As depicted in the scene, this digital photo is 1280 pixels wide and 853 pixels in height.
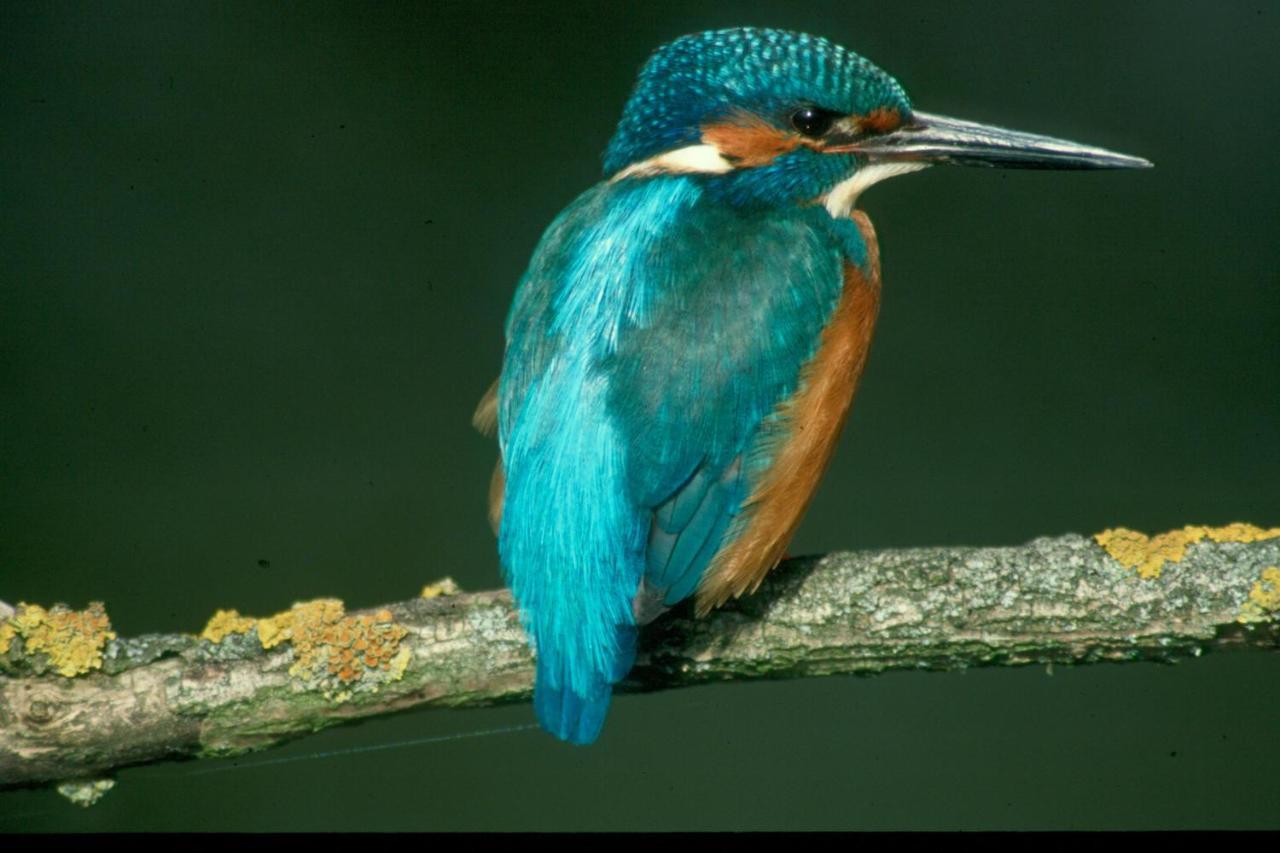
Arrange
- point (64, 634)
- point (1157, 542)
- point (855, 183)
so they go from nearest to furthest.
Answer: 1. point (64, 634)
2. point (1157, 542)
3. point (855, 183)

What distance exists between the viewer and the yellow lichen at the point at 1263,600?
5.48 feet

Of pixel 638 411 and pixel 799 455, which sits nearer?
pixel 638 411

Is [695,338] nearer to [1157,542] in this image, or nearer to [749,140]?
[749,140]

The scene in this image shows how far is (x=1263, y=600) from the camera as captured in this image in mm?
1670

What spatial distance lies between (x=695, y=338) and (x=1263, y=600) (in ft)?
2.50

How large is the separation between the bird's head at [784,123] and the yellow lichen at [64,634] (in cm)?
92

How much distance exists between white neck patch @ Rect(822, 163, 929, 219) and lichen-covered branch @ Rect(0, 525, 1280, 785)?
48 cm

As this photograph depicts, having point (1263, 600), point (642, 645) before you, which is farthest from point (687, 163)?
point (1263, 600)

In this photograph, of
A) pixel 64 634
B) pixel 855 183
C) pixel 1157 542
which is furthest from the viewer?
pixel 855 183

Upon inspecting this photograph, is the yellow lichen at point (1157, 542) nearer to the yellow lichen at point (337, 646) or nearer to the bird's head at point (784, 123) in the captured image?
the bird's head at point (784, 123)

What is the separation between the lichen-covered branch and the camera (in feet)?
5.33

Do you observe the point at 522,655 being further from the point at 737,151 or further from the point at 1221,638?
the point at 1221,638

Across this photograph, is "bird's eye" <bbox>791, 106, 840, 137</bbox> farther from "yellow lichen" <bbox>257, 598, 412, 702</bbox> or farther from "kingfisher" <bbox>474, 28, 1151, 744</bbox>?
"yellow lichen" <bbox>257, 598, 412, 702</bbox>

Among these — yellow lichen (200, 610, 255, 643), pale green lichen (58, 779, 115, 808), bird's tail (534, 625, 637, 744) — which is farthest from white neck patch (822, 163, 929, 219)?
pale green lichen (58, 779, 115, 808)
